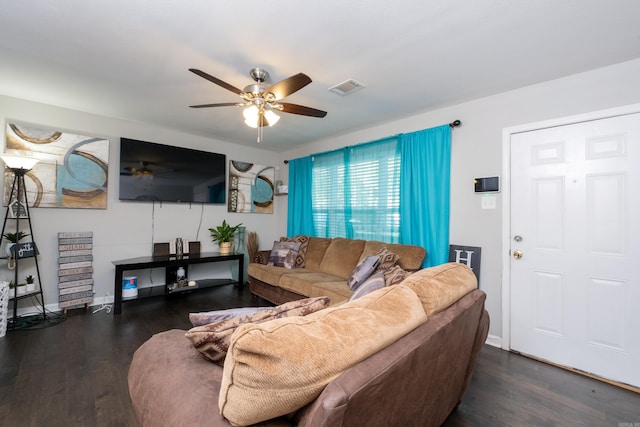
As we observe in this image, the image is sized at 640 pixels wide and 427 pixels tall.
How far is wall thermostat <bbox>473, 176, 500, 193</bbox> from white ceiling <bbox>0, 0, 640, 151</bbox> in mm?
846

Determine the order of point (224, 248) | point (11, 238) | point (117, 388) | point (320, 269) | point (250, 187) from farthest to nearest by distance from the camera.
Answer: point (250, 187) → point (224, 248) → point (320, 269) → point (11, 238) → point (117, 388)

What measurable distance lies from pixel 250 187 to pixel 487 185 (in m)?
3.66

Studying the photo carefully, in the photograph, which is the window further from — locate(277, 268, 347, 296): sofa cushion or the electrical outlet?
the electrical outlet

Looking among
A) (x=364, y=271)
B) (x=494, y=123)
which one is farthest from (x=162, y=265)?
(x=494, y=123)

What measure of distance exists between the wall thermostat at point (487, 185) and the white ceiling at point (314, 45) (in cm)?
85

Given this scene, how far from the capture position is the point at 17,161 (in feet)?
8.77

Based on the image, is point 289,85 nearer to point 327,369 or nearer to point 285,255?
point 327,369

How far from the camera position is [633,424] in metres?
1.64

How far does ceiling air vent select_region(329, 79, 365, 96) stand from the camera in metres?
2.53

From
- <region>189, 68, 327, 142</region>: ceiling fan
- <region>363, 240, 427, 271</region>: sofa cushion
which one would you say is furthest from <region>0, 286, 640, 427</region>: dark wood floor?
<region>189, 68, 327, 142</region>: ceiling fan

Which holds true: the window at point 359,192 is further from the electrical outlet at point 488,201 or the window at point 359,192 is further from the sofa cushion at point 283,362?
the sofa cushion at point 283,362

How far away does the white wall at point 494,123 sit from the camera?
2.18 m

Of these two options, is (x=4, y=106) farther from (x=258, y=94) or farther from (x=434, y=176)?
(x=434, y=176)

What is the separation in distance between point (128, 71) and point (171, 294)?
9.18 ft
